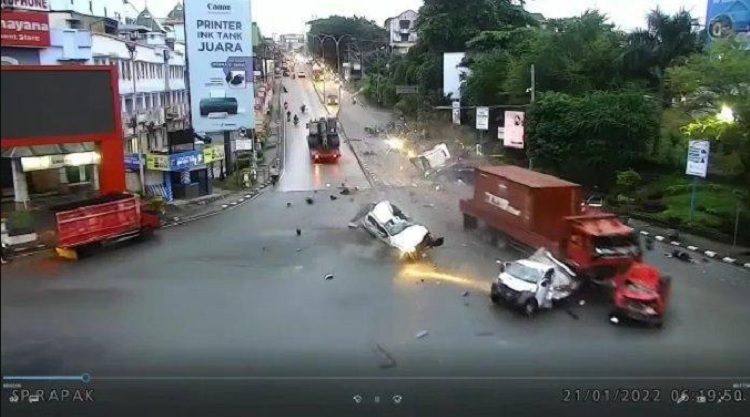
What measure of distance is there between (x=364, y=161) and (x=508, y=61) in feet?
10.7

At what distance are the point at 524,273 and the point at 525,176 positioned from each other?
46.7 inches

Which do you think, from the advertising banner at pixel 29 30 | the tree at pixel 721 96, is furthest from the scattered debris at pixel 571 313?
the tree at pixel 721 96

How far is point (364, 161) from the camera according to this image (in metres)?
4.52

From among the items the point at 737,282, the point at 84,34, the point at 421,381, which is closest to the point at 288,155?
the point at 84,34

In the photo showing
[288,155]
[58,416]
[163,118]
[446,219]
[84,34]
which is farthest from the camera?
[288,155]

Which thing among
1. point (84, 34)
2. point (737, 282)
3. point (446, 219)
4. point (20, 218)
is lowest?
point (737, 282)

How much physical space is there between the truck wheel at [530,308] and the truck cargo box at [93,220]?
148 cm

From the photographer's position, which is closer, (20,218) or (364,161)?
(20,218)

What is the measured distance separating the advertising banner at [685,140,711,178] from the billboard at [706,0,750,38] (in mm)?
5329

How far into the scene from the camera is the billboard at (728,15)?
888 centimetres

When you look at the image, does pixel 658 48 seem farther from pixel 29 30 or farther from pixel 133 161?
pixel 29 30

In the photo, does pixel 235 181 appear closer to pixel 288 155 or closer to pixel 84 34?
pixel 84 34

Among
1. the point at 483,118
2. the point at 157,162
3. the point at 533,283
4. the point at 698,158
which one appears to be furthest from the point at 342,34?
the point at 698,158
